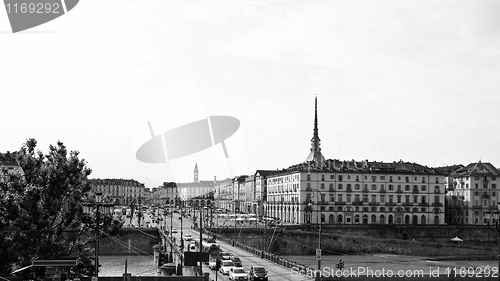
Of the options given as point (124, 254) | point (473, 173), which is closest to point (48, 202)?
point (124, 254)

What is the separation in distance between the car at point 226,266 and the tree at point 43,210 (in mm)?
20197

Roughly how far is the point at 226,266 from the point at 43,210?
24926 millimetres

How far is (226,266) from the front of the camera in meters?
51.0

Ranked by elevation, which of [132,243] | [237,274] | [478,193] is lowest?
[132,243]

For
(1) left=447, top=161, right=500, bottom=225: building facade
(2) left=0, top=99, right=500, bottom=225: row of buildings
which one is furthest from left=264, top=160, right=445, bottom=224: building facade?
(1) left=447, top=161, right=500, bottom=225: building facade

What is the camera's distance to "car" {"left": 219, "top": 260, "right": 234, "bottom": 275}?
4997 cm

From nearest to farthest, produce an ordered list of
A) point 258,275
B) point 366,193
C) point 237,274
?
1. point 258,275
2. point 237,274
3. point 366,193

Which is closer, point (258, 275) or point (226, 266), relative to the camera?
point (258, 275)

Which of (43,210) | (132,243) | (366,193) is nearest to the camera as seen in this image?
(43,210)

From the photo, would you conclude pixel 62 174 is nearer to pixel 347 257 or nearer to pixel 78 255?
pixel 78 255

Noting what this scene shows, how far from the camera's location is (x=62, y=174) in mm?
29672

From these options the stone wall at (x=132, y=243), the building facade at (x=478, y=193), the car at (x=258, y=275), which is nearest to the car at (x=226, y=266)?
the car at (x=258, y=275)

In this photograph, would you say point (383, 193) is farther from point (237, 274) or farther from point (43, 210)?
point (43, 210)

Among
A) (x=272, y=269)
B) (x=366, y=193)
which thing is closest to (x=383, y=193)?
(x=366, y=193)
